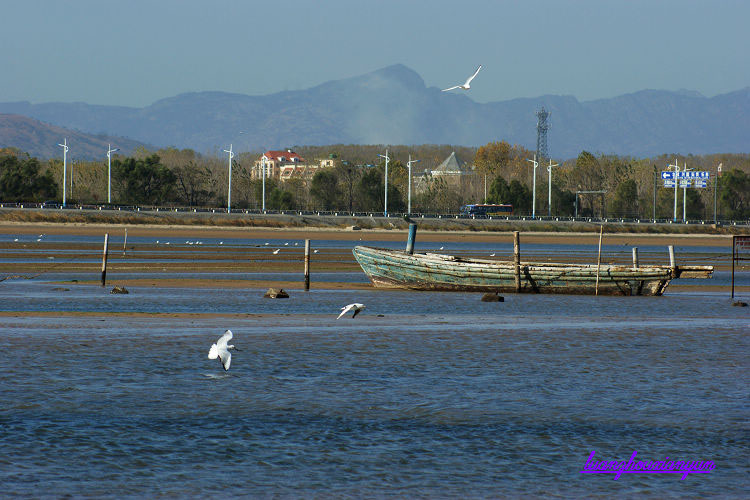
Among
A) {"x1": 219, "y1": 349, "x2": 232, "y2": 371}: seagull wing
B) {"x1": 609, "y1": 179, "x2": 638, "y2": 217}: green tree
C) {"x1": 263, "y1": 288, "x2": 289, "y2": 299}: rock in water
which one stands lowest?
{"x1": 263, "y1": 288, "x2": 289, "y2": 299}: rock in water

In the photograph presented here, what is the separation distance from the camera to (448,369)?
779 inches

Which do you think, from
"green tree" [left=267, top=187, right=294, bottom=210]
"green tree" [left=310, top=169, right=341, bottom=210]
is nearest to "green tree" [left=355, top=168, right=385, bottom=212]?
"green tree" [left=310, top=169, right=341, bottom=210]

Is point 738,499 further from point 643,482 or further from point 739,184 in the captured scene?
point 739,184

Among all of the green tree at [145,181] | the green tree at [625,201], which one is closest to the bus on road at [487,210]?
the green tree at [625,201]

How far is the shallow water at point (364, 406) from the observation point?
11609mm

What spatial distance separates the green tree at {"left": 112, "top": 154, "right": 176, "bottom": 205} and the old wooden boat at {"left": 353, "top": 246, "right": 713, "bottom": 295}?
13379cm

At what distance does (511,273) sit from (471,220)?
359 feet

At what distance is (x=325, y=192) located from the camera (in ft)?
577

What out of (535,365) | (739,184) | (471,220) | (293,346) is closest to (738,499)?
(535,365)

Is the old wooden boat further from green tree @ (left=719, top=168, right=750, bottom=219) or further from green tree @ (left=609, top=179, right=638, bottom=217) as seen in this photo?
green tree @ (left=719, top=168, right=750, bottom=219)

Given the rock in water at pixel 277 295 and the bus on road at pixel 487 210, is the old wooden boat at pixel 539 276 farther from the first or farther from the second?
the bus on road at pixel 487 210

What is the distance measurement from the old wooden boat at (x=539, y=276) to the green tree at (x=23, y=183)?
126 metres

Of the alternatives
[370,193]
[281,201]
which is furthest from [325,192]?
[281,201]

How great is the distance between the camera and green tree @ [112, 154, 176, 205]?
169125 millimetres
